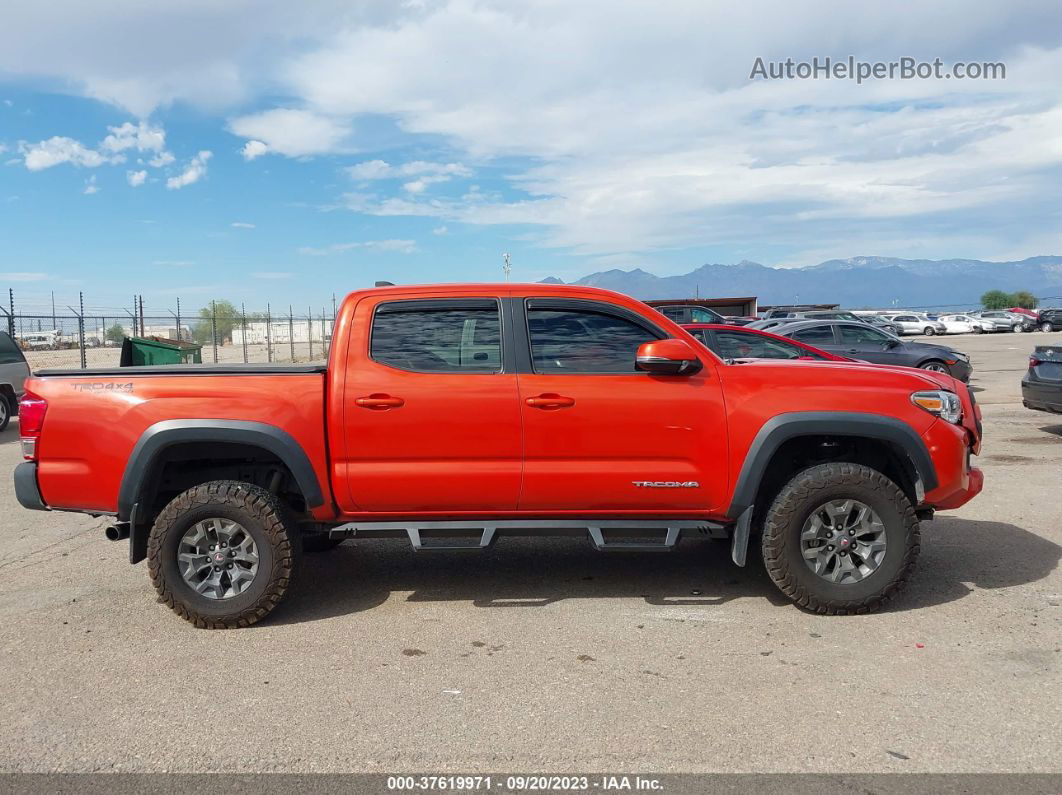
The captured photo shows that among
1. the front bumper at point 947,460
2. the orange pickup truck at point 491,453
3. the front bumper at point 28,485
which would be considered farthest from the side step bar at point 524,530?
the front bumper at point 28,485

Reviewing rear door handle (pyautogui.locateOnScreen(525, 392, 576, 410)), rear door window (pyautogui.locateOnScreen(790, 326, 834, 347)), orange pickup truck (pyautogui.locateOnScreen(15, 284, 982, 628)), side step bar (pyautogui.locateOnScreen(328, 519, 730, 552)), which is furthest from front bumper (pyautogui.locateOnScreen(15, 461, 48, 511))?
rear door window (pyautogui.locateOnScreen(790, 326, 834, 347))

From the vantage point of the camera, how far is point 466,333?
16.2ft

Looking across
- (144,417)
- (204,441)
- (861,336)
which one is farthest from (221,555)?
(861,336)

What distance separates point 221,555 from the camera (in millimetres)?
4781

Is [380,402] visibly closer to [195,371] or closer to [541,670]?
[195,371]

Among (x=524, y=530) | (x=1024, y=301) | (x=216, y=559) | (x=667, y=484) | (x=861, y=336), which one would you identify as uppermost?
A: (x=1024, y=301)

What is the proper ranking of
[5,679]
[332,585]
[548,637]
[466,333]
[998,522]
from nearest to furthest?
1. [5,679]
2. [548,637]
3. [466,333]
4. [332,585]
5. [998,522]

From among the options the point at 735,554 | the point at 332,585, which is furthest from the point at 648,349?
the point at 332,585

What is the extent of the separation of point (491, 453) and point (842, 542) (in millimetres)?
2010

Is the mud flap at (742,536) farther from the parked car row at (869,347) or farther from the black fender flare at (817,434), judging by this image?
the parked car row at (869,347)

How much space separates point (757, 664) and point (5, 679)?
11.9 feet

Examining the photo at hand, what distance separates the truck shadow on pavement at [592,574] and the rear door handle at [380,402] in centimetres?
126

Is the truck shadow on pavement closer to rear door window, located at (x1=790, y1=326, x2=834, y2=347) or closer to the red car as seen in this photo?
the red car

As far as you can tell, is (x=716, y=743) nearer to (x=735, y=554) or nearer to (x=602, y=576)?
(x=735, y=554)
